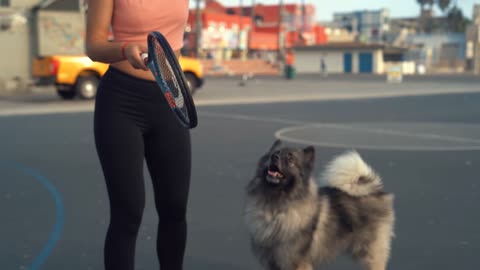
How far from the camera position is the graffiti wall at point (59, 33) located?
1003 inches

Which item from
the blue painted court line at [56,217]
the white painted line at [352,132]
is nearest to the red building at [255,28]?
the white painted line at [352,132]

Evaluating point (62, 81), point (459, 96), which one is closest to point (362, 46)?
point (459, 96)

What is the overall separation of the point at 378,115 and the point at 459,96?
8.34m

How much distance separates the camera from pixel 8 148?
11.1 metres

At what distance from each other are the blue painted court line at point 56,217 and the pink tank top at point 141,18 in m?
2.50

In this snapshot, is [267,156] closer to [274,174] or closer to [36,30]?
[274,174]

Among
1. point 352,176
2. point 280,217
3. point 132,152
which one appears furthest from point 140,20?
point 352,176

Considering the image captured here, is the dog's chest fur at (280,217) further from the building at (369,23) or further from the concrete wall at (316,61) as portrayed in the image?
the building at (369,23)

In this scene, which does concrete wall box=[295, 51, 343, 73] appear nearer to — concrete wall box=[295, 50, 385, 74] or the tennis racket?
concrete wall box=[295, 50, 385, 74]

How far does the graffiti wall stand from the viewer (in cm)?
2547

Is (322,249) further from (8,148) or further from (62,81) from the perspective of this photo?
(62,81)

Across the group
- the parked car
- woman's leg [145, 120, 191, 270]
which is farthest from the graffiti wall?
woman's leg [145, 120, 191, 270]

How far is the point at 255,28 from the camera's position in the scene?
85.9 meters

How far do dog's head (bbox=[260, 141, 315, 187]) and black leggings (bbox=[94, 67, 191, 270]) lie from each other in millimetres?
607
